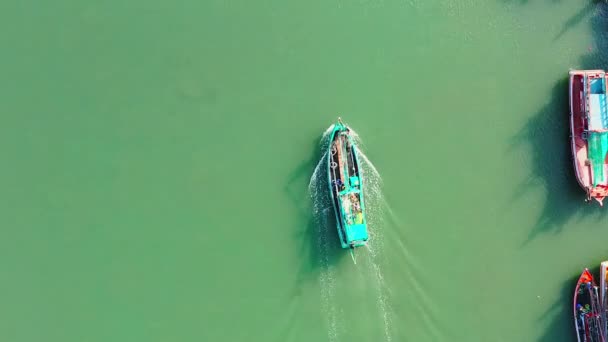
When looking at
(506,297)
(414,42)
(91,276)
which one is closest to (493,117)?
(414,42)

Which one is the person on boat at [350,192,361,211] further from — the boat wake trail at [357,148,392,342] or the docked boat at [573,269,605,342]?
the docked boat at [573,269,605,342]

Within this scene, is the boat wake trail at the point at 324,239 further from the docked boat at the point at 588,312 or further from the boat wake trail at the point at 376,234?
the docked boat at the point at 588,312

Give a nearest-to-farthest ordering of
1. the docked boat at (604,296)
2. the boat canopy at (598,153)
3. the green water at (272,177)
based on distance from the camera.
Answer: the green water at (272,177) → the docked boat at (604,296) → the boat canopy at (598,153)

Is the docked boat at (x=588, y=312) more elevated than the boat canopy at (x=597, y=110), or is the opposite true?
the boat canopy at (x=597, y=110)

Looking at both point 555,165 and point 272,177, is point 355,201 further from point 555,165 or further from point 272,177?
point 555,165

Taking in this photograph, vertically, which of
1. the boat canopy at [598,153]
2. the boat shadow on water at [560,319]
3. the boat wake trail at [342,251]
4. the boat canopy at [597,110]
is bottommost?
the boat shadow on water at [560,319]

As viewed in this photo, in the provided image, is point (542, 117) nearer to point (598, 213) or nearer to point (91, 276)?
point (598, 213)

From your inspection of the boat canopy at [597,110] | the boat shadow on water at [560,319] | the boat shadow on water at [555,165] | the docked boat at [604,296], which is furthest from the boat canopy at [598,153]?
the boat shadow on water at [560,319]
